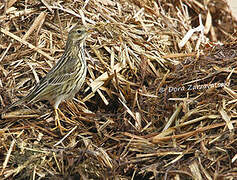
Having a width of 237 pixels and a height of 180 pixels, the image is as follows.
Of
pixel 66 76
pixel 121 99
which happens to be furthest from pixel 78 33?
pixel 121 99

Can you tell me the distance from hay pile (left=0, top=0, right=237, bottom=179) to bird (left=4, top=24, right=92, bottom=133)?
0.14 m

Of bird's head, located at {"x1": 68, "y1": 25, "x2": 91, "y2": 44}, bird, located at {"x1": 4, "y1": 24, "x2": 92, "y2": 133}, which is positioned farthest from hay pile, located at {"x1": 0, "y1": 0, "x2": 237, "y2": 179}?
bird's head, located at {"x1": 68, "y1": 25, "x2": 91, "y2": 44}

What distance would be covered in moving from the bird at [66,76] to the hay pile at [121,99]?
14cm

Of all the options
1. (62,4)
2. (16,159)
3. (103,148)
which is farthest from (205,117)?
(62,4)

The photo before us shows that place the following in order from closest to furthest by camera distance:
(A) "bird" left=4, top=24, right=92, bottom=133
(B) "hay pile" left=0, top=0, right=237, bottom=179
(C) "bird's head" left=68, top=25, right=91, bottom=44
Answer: (B) "hay pile" left=0, top=0, right=237, bottom=179, (A) "bird" left=4, top=24, right=92, bottom=133, (C) "bird's head" left=68, top=25, right=91, bottom=44

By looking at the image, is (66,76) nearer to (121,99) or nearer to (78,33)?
(78,33)

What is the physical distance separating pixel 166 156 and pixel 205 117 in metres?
0.57

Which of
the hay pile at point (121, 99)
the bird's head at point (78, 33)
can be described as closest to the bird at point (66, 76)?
the bird's head at point (78, 33)

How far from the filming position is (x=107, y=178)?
140 inches

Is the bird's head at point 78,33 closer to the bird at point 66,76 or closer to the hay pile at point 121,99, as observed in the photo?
the bird at point 66,76

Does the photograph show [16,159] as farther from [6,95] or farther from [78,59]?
[78,59]

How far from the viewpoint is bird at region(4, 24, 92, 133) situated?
14.6 feet

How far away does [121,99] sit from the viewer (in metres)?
4.62

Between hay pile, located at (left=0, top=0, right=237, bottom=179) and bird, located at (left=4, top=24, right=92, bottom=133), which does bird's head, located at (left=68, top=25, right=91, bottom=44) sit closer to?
bird, located at (left=4, top=24, right=92, bottom=133)
